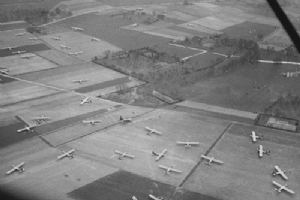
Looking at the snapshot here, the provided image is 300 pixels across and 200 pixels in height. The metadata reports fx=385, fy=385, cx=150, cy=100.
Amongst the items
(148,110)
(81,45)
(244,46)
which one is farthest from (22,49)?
(244,46)

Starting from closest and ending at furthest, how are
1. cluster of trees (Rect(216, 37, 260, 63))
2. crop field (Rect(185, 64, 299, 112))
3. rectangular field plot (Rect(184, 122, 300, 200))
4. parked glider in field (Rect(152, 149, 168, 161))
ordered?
1. rectangular field plot (Rect(184, 122, 300, 200))
2. parked glider in field (Rect(152, 149, 168, 161))
3. crop field (Rect(185, 64, 299, 112))
4. cluster of trees (Rect(216, 37, 260, 63))

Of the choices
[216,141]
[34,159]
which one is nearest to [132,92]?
[216,141]

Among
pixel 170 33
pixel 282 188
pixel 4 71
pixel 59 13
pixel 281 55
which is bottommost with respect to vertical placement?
pixel 282 188

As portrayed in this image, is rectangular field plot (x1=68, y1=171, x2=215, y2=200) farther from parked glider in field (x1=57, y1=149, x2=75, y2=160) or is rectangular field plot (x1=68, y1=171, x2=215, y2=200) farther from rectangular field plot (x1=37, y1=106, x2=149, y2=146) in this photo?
rectangular field plot (x1=37, y1=106, x2=149, y2=146)

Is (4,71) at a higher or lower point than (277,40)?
lower

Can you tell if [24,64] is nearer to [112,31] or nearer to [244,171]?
[112,31]

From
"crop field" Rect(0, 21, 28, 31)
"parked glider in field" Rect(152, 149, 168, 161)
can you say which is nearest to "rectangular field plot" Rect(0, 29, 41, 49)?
"crop field" Rect(0, 21, 28, 31)
